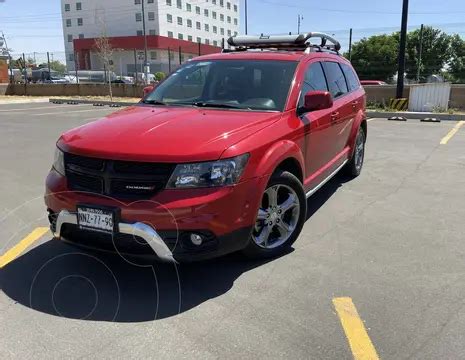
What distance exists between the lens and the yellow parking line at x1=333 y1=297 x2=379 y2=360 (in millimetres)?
2871

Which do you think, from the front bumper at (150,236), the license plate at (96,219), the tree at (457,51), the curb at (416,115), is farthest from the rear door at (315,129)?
the tree at (457,51)

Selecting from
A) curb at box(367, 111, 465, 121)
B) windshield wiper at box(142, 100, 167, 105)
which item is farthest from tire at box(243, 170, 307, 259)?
curb at box(367, 111, 465, 121)

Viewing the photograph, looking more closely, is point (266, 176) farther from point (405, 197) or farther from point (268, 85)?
point (405, 197)

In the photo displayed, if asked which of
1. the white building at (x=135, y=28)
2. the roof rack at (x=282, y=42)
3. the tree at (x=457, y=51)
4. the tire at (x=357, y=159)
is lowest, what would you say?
the tire at (x=357, y=159)

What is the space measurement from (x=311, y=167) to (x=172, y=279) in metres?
1.95

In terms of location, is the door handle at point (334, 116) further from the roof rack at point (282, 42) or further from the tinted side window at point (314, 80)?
the roof rack at point (282, 42)

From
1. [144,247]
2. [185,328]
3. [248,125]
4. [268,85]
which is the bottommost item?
[185,328]

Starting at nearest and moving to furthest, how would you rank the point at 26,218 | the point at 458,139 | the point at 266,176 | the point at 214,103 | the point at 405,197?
the point at 266,176, the point at 214,103, the point at 26,218, the point at 405,197, the point at 458,139

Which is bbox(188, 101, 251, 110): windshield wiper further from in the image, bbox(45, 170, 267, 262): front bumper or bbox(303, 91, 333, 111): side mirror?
bbox(45, 170, 267, 262): front bumper

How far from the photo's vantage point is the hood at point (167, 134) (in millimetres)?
3438

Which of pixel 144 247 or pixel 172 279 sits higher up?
pixel 144 247

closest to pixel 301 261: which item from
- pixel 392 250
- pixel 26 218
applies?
pixel 392 250

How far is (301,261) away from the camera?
416 centimetres

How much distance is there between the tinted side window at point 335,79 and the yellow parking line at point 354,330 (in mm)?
3026
